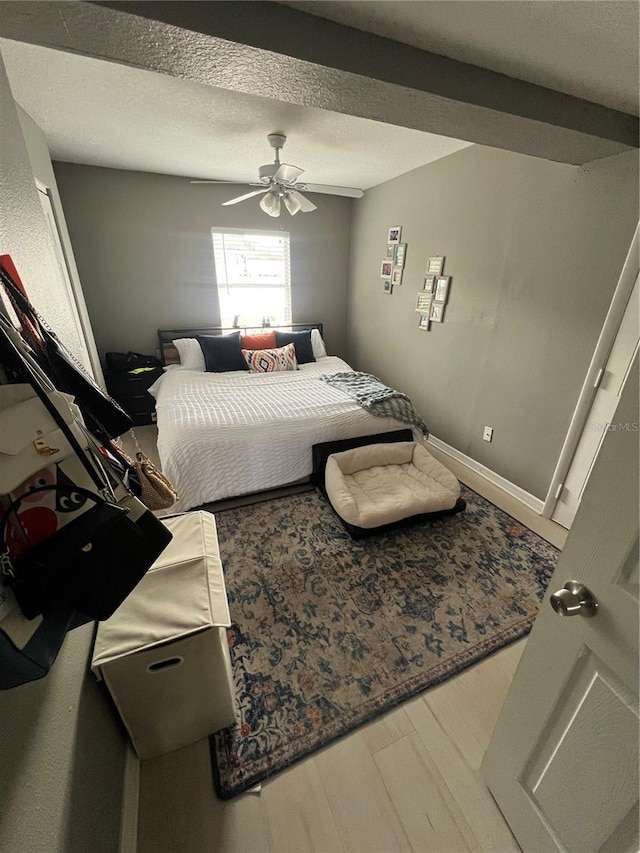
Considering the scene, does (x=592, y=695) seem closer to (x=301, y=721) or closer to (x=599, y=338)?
(x=301, y=721)

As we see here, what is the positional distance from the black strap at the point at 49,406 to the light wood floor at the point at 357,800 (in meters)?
1.16

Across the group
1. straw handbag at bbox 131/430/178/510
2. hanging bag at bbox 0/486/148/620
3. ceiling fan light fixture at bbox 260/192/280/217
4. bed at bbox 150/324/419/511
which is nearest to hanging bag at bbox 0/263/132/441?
straw handbag at bbox 131/430/178/510

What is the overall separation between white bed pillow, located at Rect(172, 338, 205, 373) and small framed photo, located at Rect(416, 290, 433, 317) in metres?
2.27

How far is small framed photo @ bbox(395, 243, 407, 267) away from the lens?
3.33 m

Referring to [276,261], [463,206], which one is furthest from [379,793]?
[276,261]

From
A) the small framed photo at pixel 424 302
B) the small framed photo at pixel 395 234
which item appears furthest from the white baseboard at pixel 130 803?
the small framed photo at pixel 395 234

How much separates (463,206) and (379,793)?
3.46 meters

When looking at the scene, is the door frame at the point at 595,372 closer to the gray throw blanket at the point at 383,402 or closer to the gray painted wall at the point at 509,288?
the gray painted wall at the point at 509,288

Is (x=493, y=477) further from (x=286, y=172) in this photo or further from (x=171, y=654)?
(x=286, y=172)

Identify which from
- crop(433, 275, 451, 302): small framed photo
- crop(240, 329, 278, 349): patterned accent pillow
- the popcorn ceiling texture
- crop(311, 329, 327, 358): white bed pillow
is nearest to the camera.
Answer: the popcorn ceiling texture

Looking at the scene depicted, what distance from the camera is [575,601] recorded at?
696mm

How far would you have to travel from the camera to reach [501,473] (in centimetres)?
265

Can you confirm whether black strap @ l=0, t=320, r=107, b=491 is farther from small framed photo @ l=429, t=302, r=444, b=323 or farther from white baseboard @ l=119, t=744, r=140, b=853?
small framed photo @ l=429, t=302, r=444, b=323

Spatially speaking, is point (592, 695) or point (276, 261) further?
point (276, 261)
